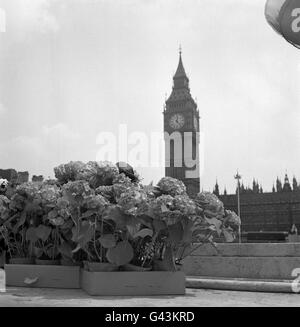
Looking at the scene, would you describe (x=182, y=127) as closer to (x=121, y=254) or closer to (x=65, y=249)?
(x=65, y=249)

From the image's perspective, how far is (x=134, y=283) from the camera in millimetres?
5625

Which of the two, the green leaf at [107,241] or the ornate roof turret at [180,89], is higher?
the ornate roof turret at [180,89]

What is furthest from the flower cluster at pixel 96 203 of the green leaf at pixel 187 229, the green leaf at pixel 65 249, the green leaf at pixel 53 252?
the green leaf at pixel 53 252

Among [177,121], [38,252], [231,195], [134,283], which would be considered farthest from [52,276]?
[177,121]

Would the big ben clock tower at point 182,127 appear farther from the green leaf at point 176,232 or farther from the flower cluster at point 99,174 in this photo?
the green leaf at point 176,232

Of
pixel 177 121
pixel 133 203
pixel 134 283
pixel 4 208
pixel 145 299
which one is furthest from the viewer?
pixel 177 121

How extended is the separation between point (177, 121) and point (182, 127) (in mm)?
2776

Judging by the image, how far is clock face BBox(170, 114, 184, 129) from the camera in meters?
139

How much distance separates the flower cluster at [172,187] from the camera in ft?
19.7

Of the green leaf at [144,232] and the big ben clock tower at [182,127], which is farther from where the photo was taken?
the big ben clock tower at [182,127]

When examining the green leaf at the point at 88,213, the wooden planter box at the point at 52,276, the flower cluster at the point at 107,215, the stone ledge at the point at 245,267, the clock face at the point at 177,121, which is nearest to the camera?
the flower cluster at the point at 107,215

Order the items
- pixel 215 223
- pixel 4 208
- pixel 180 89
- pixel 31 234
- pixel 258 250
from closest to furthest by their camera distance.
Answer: pixel 215 223
pixel 31 234
pixel 4 208
pixel 258 250
pixel 180 89
